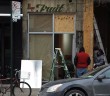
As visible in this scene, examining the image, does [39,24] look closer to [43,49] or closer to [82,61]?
[43,49]

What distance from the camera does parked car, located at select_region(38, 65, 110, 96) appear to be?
1287cm

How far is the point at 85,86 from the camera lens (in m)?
12.9

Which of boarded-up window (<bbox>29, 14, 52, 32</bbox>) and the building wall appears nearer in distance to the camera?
the building wall

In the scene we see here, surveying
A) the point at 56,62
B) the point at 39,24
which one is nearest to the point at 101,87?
the point at 56,62

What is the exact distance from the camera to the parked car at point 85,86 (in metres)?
12.9

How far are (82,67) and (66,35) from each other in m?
2.51

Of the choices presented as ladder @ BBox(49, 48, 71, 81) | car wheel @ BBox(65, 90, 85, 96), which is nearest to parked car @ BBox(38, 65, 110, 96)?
car wheel @ BBox(65, 90, 85, 96)

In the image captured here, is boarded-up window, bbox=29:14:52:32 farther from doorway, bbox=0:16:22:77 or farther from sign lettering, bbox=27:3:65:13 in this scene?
doorway, bbox=0:16:22:77

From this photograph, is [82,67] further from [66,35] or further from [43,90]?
[43,90]

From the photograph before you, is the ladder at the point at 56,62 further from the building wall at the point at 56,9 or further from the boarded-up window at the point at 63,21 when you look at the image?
the building wall at the point at 56,9

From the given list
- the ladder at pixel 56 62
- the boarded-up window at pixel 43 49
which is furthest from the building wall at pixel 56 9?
the ladder at pixel 56 62

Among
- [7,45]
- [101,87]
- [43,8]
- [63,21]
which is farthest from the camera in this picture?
[7,45]

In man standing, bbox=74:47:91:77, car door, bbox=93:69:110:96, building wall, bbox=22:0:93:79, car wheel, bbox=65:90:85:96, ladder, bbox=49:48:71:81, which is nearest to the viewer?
car door, bbox=93:69:110:96

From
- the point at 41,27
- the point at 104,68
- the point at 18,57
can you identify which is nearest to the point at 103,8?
the point at 41,27
